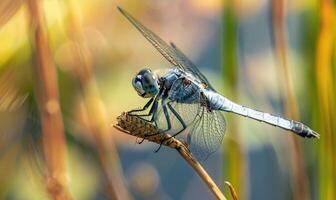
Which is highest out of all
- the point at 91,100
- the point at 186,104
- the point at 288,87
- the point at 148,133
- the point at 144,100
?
the point at 144,100

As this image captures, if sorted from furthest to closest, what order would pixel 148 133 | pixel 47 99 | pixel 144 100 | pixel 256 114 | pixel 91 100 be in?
pixel 144 100 → pixel 256 114 → pixel 91 100 → pixel 47 99 → pixel 148 133

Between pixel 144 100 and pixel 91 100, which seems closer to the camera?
pixel 91 100

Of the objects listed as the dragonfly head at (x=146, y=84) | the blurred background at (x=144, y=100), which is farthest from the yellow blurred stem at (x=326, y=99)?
the dragonfly head at (x=146, y=84)

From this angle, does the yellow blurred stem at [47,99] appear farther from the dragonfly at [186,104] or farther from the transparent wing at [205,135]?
the transparent wing at [205,135]

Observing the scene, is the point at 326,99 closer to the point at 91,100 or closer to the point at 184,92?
the point at 184,92

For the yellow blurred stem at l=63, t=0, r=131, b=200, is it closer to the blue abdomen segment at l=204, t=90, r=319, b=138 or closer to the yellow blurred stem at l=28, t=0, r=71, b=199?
the yellow blurred stem at l=28, t=0, r=71, b=199

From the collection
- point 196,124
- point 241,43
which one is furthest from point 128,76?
point 196,124

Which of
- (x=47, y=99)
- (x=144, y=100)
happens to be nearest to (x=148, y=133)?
(x=47, y=99)
